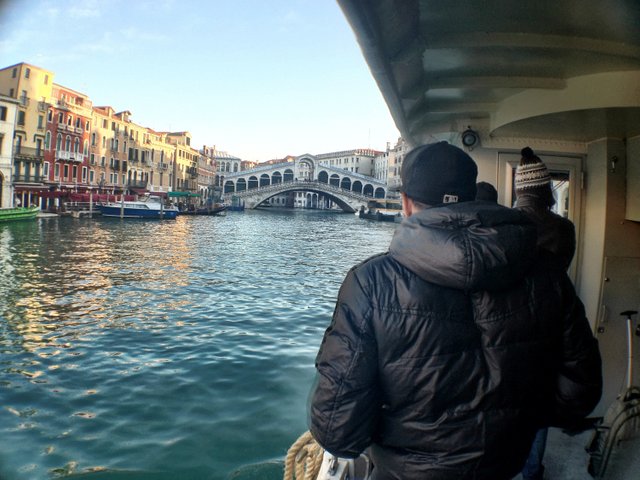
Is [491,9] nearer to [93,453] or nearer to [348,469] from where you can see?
[348,469]

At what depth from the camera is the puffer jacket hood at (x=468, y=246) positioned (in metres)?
0.99

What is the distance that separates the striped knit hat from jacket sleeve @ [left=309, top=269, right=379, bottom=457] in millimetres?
1210

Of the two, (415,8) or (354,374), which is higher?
(415,8)


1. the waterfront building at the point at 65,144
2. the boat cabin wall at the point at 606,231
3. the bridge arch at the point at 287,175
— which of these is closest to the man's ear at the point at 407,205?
the boat cabin wall at the point at 606,231

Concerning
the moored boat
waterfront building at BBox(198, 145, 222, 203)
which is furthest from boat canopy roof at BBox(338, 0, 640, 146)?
waterfront building at BBox(198, 145, 222, 203)

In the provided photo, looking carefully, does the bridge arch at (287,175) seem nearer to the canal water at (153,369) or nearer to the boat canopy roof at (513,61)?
the canal water at (153,369)

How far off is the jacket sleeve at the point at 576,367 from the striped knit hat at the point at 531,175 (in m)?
0.85

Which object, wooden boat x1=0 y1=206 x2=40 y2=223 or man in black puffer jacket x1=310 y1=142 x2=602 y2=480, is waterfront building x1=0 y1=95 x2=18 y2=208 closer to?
wooden boat x1=0 y1=206 x2=40 y2=223

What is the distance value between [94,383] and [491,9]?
4656 mm

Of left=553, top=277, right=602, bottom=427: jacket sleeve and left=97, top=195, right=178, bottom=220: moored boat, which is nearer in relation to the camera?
left=553, top=277, right=602, bottom=427: jacket sleeve

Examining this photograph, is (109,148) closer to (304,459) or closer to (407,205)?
(304,459)

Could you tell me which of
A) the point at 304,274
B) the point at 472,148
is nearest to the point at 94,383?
the point at 472,148

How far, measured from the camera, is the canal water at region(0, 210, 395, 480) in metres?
3.38

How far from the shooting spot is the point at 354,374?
1.04m
